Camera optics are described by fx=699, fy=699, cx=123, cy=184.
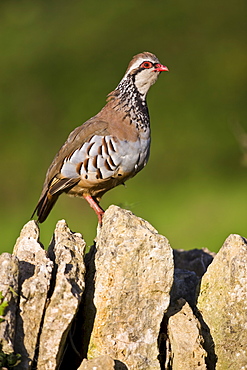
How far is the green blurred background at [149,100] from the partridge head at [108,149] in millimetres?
6906

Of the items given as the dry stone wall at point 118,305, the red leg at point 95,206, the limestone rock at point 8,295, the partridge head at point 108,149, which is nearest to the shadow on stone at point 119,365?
the dry stone wall at point 118,305

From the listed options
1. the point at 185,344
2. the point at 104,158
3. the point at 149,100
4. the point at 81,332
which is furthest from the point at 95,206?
the point at 149,100

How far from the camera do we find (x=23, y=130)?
1825cm

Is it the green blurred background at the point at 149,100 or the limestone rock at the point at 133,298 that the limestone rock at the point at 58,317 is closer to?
the limestone rock at the point at 133,298

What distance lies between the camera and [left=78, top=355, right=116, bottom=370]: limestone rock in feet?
10.9

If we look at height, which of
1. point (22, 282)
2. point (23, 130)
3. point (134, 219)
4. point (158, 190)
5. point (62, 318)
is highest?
point (23, 130)

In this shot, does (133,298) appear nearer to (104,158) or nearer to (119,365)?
(119,365)

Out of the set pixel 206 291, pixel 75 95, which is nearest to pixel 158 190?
pixel 75 95

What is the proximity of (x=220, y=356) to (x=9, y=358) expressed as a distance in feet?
4.06

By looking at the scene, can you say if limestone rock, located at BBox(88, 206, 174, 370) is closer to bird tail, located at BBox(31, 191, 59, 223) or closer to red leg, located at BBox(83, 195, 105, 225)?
red leg, located at BBox(83, 195, 105, 225)

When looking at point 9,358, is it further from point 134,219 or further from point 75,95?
point 75,95

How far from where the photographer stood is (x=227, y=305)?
12.5 ft

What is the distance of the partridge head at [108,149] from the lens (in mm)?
5102

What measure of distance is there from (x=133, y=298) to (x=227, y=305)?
553 millimetres
